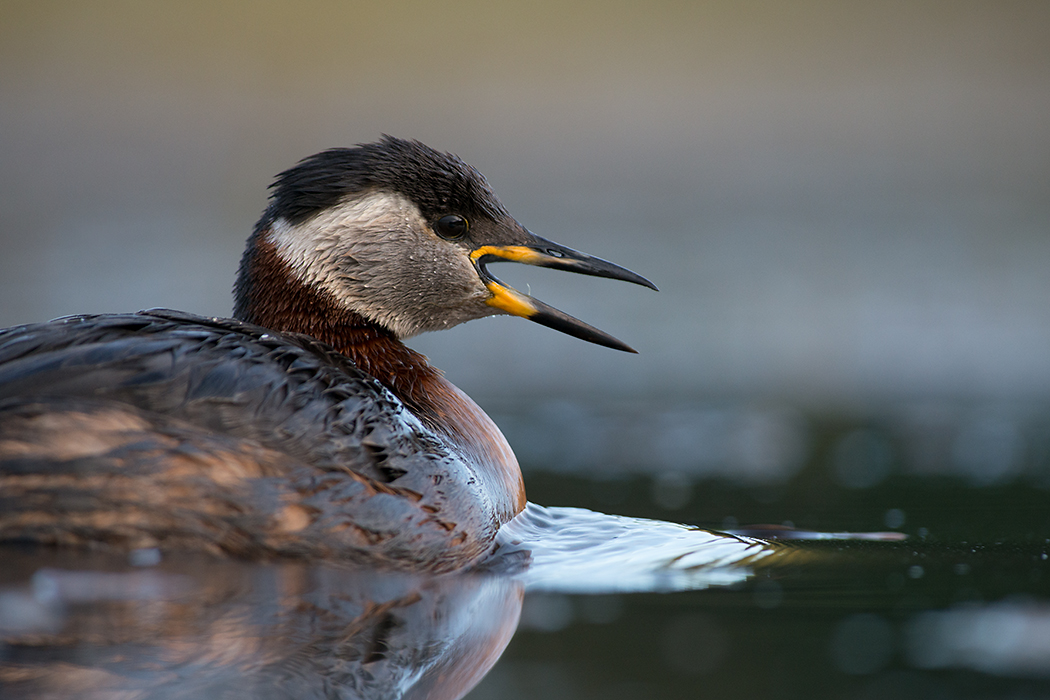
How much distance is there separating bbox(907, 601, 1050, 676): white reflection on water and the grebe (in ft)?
5.39

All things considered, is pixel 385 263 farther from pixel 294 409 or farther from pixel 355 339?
pixel 294 409

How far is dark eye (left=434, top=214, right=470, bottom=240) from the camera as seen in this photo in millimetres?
5102

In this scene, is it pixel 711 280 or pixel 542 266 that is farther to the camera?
pixel 711 280

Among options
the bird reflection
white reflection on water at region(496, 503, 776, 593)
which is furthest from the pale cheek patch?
→ the bird reflection

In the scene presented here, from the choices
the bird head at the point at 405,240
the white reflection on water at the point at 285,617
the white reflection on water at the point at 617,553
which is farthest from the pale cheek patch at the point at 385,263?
the white reflection on water at the point at 285,617

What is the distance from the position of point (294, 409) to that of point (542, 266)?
1.57 m

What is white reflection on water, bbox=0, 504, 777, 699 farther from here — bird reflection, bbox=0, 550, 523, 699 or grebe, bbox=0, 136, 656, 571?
grebe, bbox=0, 136, 656, 571

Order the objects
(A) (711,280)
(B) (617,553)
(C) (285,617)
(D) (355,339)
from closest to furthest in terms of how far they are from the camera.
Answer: (C) (285,617) → (B) (617,553) → (D) (355,339) → (A) (711,280)

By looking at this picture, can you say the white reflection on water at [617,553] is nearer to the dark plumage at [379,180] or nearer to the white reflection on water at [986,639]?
the white reflection on water at [986,639]

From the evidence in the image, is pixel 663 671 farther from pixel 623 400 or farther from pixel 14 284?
pixel 14 284

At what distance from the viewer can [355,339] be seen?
5.06 m

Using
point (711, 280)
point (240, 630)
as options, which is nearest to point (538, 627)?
point (240, 630)

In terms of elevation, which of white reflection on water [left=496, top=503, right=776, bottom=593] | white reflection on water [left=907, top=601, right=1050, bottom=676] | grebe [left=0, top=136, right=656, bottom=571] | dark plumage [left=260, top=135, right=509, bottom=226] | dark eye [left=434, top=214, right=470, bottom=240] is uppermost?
dark plumage [left=260, top=135, right=509, bottom=226]

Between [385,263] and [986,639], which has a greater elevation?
[385,263]
